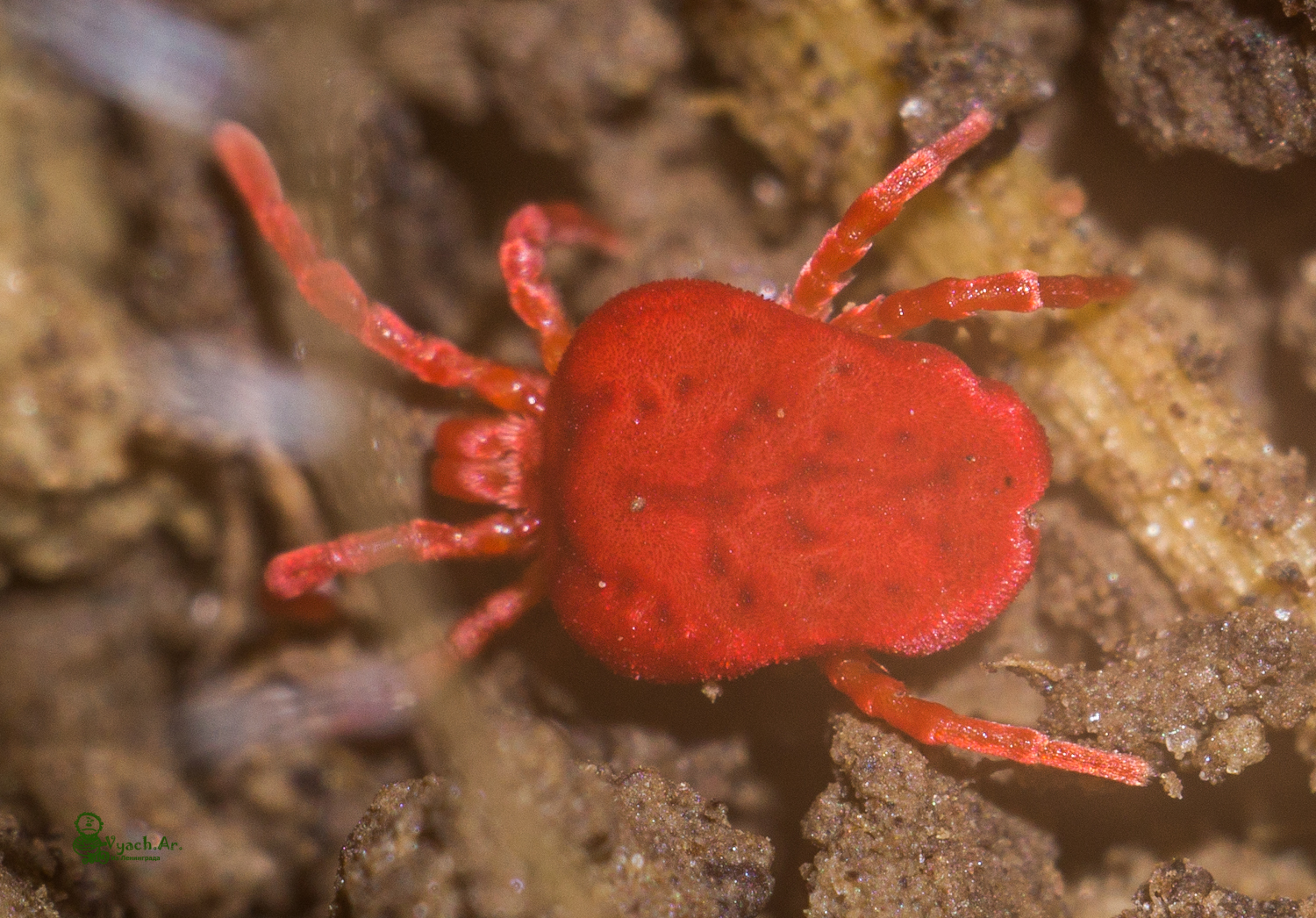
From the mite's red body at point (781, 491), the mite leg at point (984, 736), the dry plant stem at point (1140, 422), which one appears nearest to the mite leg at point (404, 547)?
the mite's red body at point (781, 491)

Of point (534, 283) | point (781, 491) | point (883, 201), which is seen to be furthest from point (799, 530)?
point (534, 283)

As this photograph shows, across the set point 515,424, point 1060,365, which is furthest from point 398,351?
point 1060,365

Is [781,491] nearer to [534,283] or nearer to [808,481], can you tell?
[808,481]

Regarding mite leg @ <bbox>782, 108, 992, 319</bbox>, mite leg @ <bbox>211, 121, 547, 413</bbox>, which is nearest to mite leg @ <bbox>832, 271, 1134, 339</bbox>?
mite leg @ <bbox>782, 108, 992, 319</bbox>

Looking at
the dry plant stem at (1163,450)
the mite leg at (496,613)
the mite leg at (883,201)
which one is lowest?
the mite leg at (496,613)

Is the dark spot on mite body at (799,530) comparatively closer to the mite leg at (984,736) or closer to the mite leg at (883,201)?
the mite leg at (984,736)

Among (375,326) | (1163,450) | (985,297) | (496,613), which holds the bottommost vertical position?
(496,613)
